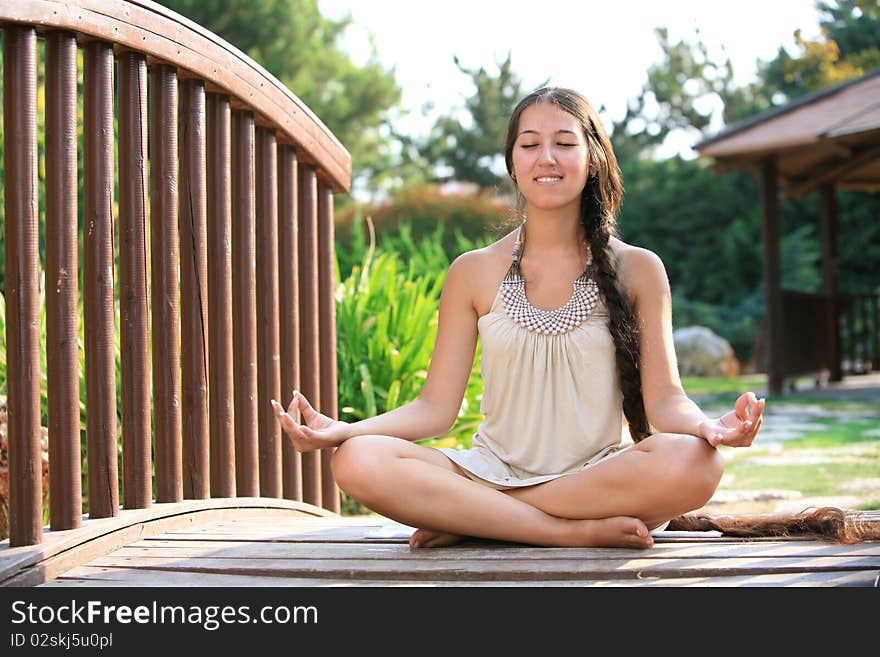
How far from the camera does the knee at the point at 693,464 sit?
2332 mm

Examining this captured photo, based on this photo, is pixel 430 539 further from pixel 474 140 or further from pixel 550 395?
pixel 474 140

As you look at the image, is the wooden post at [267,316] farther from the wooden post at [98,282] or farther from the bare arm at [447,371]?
the wooden post at [98,282]

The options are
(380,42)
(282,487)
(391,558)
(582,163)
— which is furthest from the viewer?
(380,42)

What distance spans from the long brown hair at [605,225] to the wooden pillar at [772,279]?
7375 mm

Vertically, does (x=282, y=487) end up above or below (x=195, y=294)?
below

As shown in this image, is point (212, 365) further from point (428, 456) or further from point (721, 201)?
point (721, 201)

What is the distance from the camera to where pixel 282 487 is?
137 inches

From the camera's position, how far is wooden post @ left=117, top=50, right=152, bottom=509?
262 centimetres

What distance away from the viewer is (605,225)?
9.21ft

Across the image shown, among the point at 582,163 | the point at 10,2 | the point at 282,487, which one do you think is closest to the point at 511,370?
the point at 582,163

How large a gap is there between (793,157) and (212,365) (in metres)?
8.58

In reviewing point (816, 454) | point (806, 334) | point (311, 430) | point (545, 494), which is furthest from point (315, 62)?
point (545, 494)

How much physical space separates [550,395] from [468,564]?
0.56 metres

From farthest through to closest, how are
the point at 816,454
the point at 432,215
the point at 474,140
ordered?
1. the point at 474,140
2. the point at 432,215
3. the point at 816,454
